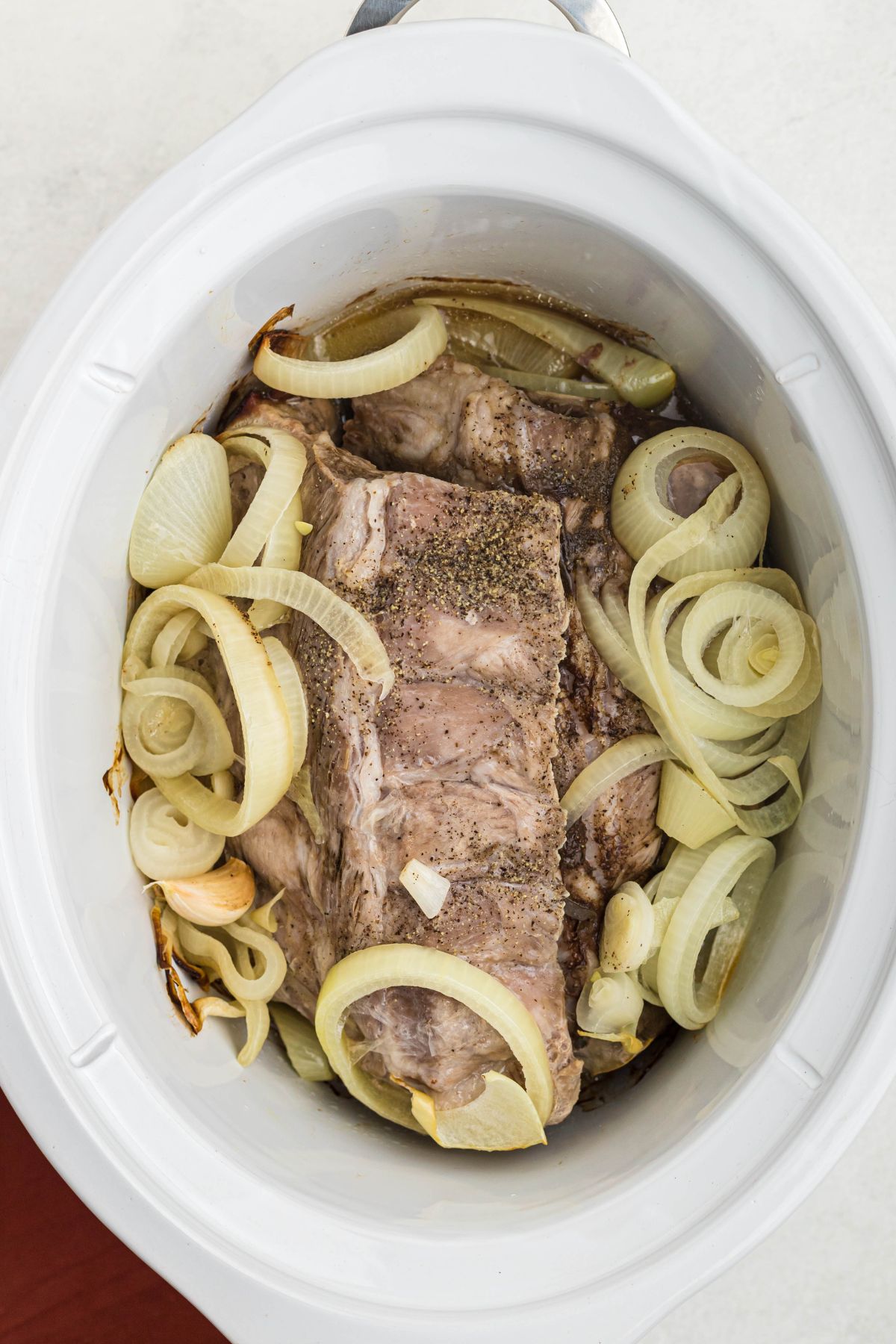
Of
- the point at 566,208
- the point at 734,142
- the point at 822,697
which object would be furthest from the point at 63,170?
the point at 822,697

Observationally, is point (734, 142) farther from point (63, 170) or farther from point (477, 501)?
point (63, 170)

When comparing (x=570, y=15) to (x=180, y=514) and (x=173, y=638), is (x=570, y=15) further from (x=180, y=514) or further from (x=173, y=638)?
(x=173, y=638)

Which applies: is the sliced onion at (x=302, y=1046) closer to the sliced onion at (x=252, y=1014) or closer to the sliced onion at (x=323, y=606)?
the sliced onion at (x=252, y=1014)

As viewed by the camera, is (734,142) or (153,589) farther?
(734,142)

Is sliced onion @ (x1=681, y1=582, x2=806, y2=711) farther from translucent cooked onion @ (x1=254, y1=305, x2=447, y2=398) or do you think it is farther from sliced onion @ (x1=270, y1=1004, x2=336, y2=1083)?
sliced onion @ (x1=270, y1=1004, x2=336, y2=1083)

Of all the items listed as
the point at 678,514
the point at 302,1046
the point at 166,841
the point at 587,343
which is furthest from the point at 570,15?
the point at 302,1046

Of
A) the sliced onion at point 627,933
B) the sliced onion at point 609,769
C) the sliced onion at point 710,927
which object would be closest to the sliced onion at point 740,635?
the sliced onion at point 609,769
